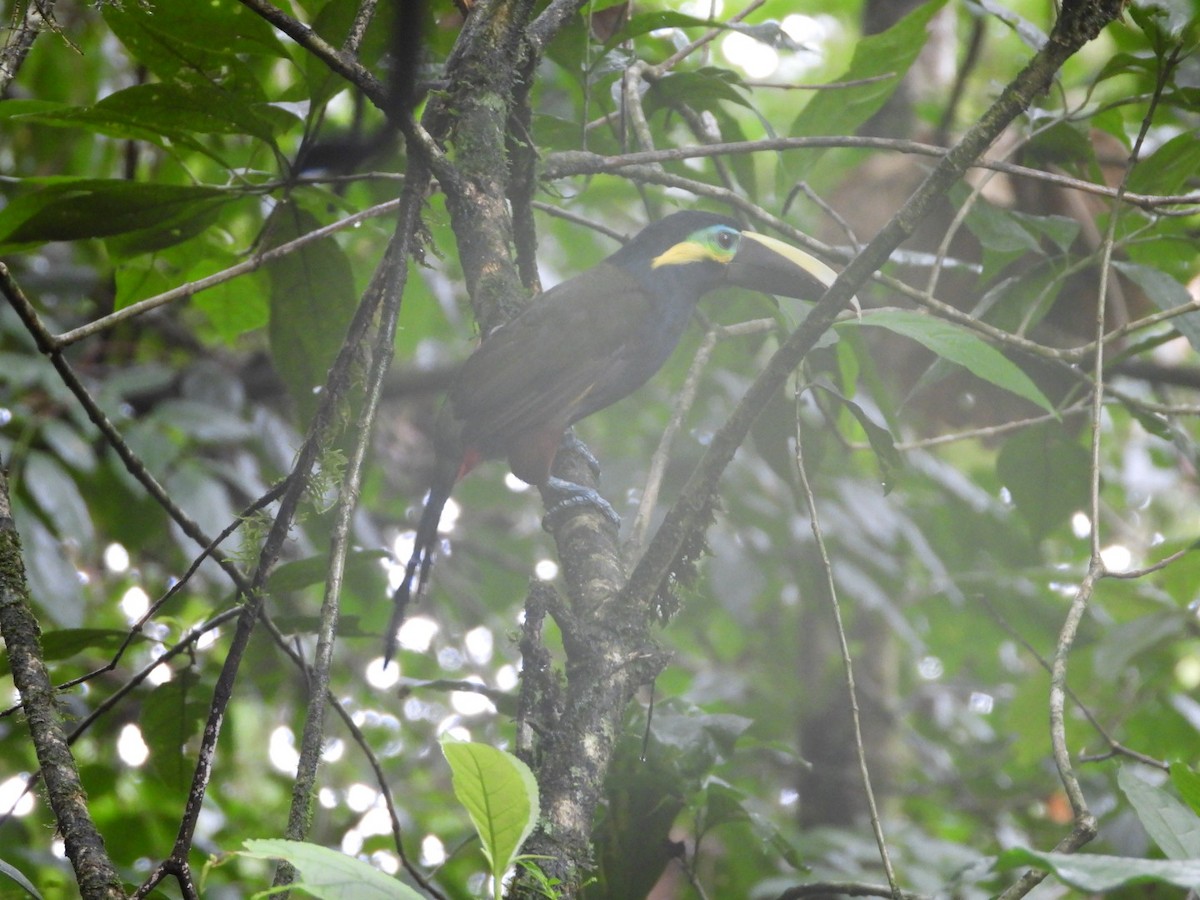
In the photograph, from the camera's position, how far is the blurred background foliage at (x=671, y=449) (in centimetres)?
199

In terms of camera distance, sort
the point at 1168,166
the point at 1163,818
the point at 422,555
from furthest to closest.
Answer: the point at 422,555
the point at 1168,166
the point at 1163,818

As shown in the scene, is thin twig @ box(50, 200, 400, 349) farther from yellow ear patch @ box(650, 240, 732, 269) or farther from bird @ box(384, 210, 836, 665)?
yellow ear patch @ box(650, 240, 732, 269)

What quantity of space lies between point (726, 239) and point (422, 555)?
3.60ft

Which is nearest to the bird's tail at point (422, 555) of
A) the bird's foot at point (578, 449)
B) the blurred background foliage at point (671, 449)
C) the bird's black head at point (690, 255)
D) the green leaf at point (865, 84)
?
the blurred background foliage at point (671, 449)

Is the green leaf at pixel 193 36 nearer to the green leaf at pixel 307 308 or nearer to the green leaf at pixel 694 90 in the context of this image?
the green leaf at pixel 307 308

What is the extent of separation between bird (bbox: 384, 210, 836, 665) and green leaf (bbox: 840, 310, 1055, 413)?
0.76m

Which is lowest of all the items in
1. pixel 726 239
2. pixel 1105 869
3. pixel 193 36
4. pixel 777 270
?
pixel 1105 869

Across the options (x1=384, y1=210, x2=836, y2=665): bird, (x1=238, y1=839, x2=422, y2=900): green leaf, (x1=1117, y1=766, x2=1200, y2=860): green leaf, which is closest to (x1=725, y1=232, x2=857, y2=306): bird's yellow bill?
(x1=384, y1=210, x2=836, y2=665): bird

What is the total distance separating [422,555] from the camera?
8.06 feet

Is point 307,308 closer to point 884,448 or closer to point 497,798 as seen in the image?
point 884,448

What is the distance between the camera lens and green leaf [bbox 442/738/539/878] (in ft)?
3.12

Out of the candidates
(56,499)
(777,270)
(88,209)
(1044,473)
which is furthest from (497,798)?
(56,499)

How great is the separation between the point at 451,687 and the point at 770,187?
3461 mm

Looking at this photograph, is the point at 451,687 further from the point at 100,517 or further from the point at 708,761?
the point at 100,517
